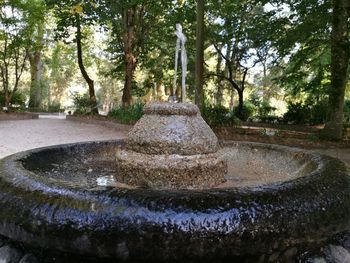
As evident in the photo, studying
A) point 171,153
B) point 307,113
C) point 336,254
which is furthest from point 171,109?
point 307,113

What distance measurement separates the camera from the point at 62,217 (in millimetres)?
2006

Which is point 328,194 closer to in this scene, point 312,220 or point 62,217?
point 312,220

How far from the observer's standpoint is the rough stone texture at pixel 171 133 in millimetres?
3346

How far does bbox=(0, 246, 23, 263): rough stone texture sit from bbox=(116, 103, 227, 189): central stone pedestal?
128 cm

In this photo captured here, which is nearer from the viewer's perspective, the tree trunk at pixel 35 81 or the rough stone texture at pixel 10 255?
the rough stone texture at pixel 10 255

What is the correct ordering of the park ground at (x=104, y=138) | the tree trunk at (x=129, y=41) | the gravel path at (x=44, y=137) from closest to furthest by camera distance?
1. the park ground at (x=104, y=138)
2. the gravel path at (x=44, y=137)
3. the tree trunk at (x=129, y=41)

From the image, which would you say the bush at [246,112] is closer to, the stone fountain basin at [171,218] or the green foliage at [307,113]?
the green foliage at [307,113]

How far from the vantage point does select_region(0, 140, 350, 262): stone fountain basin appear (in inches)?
74.2

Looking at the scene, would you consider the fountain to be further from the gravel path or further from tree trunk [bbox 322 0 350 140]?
tree trunk [bbox 322 0 350 140]

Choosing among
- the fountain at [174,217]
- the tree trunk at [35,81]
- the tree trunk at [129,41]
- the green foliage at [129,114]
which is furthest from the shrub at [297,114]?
the tree trunk at [35,81]

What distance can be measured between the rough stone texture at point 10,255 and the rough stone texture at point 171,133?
1.42 metres

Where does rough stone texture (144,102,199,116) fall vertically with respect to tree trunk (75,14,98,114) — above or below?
below

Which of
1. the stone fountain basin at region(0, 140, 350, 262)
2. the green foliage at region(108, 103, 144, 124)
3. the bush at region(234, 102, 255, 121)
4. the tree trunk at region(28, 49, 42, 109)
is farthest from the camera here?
the tree trunk at region(28, 49, 42, 109)

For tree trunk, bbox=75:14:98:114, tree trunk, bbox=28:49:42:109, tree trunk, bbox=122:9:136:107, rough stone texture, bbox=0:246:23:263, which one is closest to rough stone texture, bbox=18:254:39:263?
rough stone texture, bbox=0:246:23:263
